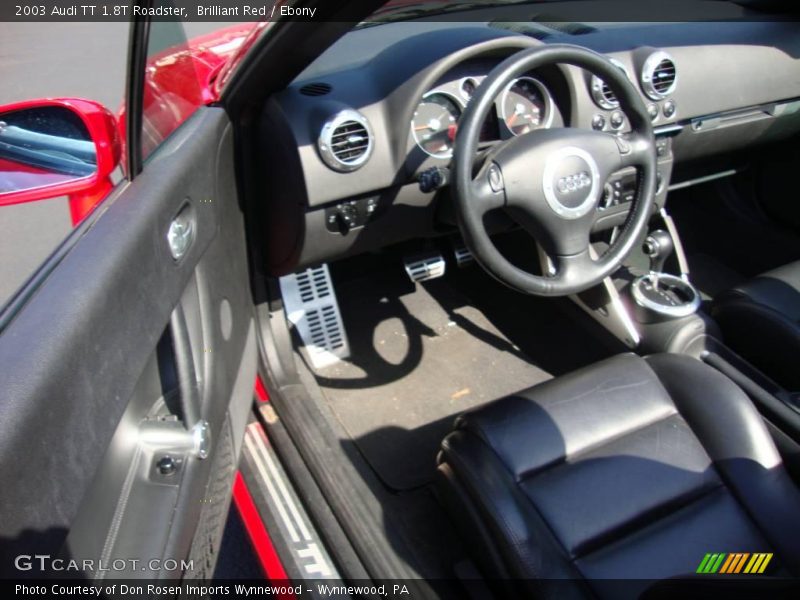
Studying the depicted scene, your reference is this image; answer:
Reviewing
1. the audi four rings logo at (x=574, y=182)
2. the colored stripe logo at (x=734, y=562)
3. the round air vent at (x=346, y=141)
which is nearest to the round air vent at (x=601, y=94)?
the audi four rings logo at (x=574, y=182)

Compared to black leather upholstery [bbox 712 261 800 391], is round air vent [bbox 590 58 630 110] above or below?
above

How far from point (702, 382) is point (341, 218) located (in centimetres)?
102

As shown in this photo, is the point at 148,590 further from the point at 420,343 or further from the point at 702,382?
the point at 420,343

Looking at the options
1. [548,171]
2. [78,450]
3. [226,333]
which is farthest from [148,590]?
[548,171]

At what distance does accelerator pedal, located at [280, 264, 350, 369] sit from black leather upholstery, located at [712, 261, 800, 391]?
4.42 feet

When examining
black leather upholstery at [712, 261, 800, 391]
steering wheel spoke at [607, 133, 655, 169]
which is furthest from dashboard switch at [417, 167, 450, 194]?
black leather upholstery at [712, 261, 800, 391]

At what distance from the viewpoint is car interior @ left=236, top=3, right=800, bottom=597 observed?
121 cm

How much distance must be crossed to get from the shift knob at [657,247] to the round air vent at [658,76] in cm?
50

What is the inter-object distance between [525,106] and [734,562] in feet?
4.13

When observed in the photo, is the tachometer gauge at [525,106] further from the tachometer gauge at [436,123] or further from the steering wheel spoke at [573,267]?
the steering wheel spoke at [573,267]

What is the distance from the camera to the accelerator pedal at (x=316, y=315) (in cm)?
223

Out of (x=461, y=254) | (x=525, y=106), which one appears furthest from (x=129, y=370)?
(x=461, y=254)

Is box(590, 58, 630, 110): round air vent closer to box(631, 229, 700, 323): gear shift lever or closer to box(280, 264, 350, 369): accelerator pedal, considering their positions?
box(631, 229, 700, 323): gear shift lever

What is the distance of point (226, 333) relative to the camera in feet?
4.99
